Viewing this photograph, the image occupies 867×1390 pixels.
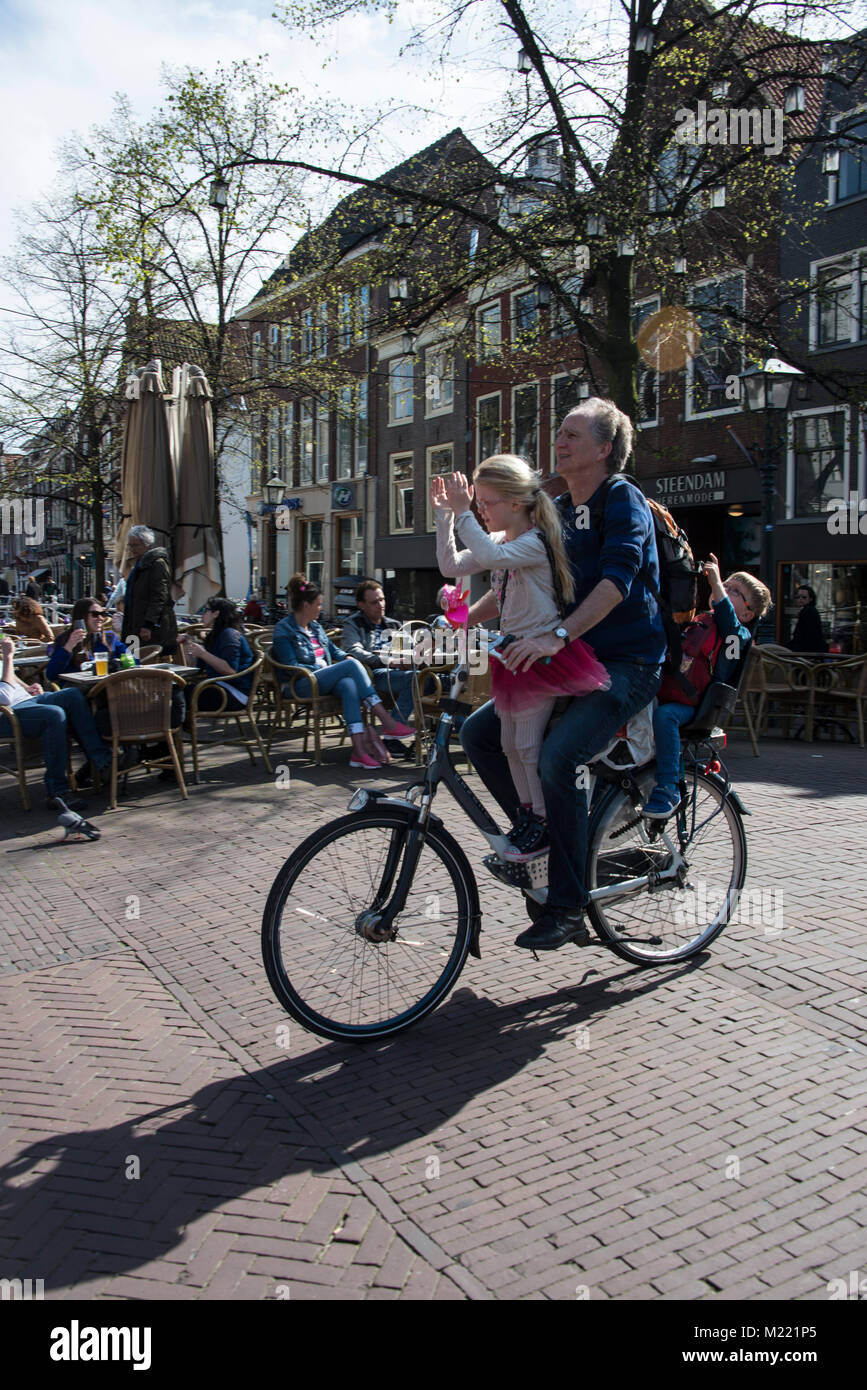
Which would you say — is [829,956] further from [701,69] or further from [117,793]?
[701,69]

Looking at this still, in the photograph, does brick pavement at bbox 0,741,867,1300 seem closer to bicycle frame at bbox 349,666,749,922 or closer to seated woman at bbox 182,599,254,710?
bicycle frame at bbox 349,666,749,922

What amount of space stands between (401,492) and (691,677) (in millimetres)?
32505

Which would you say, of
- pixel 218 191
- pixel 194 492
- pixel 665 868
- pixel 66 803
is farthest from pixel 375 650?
pixel 218 191

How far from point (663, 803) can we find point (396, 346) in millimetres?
33794

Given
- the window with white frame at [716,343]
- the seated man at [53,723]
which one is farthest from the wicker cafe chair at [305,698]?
the window with white frame at [716,343]

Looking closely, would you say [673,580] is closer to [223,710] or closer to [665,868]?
[665,868]

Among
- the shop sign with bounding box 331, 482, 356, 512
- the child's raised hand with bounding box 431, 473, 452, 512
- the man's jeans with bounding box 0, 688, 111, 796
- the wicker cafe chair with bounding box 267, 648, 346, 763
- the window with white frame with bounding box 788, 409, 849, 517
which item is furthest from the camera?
the shop sign with bounding box 331, 482, 356, 512

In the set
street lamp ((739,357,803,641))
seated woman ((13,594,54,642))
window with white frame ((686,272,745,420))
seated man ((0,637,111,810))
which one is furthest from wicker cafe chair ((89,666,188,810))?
window with white frame ((686,272,745,420))

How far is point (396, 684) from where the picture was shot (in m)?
8.50

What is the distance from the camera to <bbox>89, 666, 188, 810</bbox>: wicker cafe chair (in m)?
6.76

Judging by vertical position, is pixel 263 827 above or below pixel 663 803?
below

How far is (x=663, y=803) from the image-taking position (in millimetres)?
3754

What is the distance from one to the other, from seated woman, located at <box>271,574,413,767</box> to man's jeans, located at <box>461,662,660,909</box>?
4380 mm
